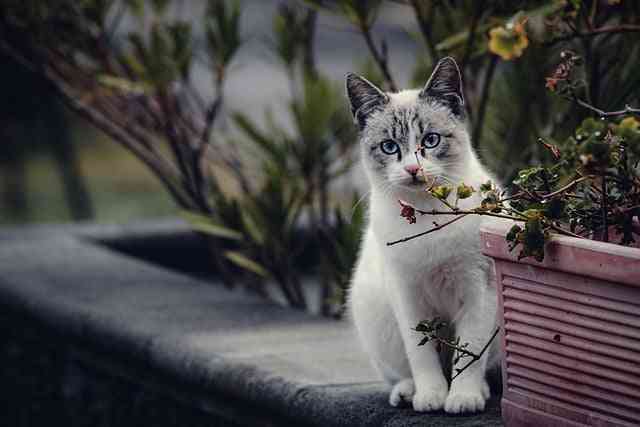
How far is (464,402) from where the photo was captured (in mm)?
1951

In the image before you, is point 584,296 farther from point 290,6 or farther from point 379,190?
point 290,6

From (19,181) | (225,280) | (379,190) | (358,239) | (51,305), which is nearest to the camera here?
(379,190)

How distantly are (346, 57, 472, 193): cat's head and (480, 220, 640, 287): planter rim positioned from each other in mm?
292

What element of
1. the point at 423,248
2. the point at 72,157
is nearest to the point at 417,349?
the point at 423,248

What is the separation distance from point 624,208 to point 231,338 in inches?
51.2

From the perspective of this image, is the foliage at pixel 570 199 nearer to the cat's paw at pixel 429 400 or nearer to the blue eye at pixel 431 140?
the blue eye at pixel 431 140

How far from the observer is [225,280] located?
11.5 ft

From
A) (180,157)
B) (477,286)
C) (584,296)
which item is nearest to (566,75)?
(584,296)

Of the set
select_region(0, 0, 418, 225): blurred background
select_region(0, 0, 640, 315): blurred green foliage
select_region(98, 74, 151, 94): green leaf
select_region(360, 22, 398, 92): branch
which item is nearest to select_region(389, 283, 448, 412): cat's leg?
select_region(0, 0, 640, 315): blurred green foliage

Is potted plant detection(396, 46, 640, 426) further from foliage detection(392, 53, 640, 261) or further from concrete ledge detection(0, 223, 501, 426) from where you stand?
concrete ledge detection(0, 223, 501, 426)

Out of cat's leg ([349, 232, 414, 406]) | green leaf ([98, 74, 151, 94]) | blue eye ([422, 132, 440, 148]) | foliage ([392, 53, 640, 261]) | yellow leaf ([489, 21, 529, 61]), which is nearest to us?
yellow leaf ([489, 21, 529, 61])

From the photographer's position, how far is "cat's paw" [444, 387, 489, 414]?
1950 mm

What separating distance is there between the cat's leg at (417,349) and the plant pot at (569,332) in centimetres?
23

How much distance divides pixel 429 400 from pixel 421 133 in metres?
0.52
